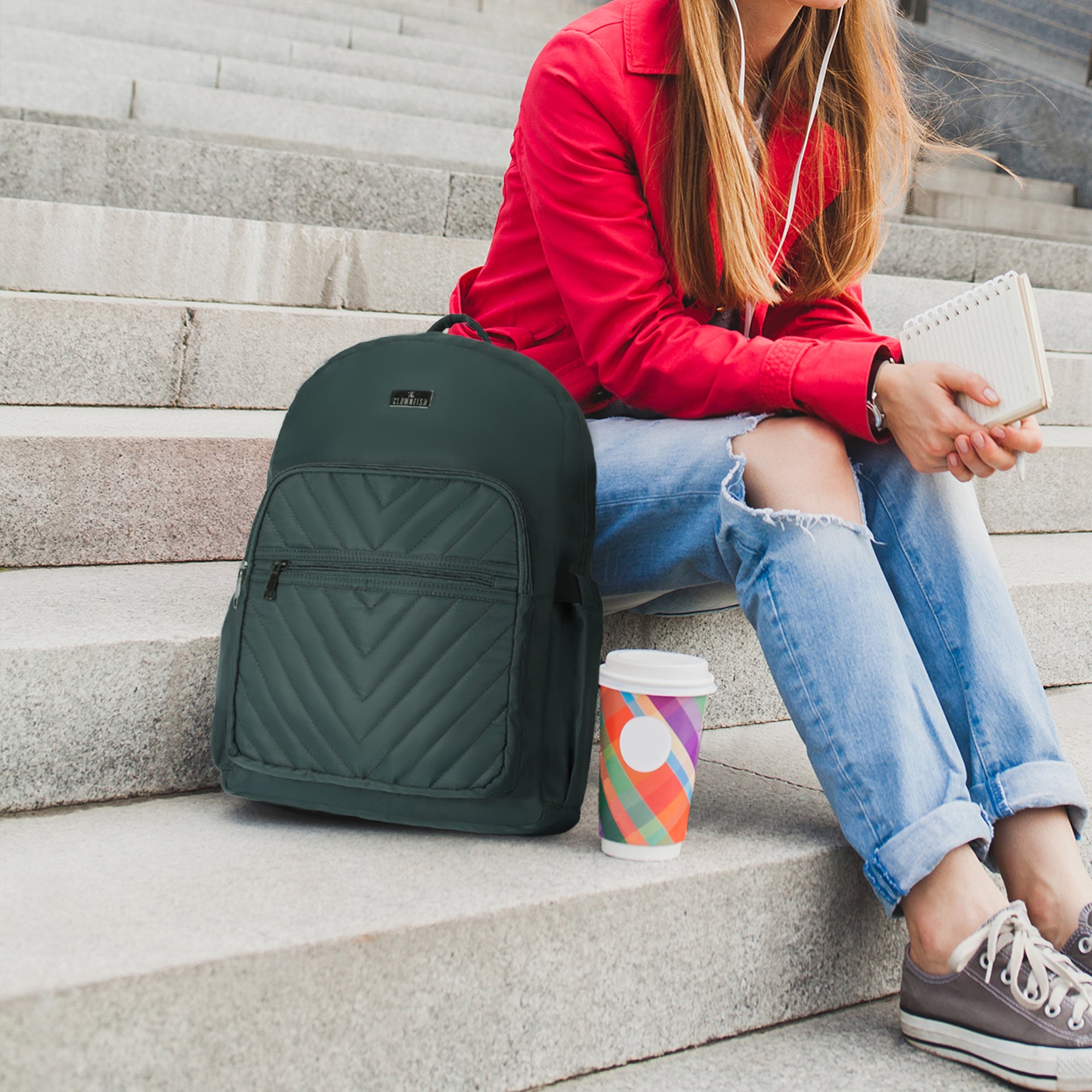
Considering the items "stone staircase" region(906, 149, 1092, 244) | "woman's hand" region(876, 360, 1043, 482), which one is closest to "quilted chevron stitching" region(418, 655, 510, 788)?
"woman's hand" region(876, 360, 1043, 482)

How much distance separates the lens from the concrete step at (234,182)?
7.65 feet

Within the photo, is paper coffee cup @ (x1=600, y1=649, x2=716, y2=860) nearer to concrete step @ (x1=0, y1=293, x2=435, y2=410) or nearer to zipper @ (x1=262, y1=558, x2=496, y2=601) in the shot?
zipper @ (x1=262, y1=558, x2=496, y2=601)

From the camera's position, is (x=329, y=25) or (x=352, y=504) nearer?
(x=352, y=504)

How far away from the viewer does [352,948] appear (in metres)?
0.90

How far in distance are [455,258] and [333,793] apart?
1554mm

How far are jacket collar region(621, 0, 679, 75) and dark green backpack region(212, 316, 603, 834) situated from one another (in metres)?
0.41

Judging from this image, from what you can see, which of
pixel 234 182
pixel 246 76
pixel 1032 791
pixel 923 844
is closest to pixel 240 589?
pixel 923 844

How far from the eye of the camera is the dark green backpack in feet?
Answer: 3.60

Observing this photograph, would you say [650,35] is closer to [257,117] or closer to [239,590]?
[239,590]

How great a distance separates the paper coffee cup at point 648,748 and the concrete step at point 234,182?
1.72 meters

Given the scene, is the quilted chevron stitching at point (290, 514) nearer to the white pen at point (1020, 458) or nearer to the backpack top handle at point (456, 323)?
the backpack top handle at point (456, 323)

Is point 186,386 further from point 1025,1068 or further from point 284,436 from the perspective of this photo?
point 1025,1068

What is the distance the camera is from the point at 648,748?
108 cm

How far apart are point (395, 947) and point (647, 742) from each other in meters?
0.31
